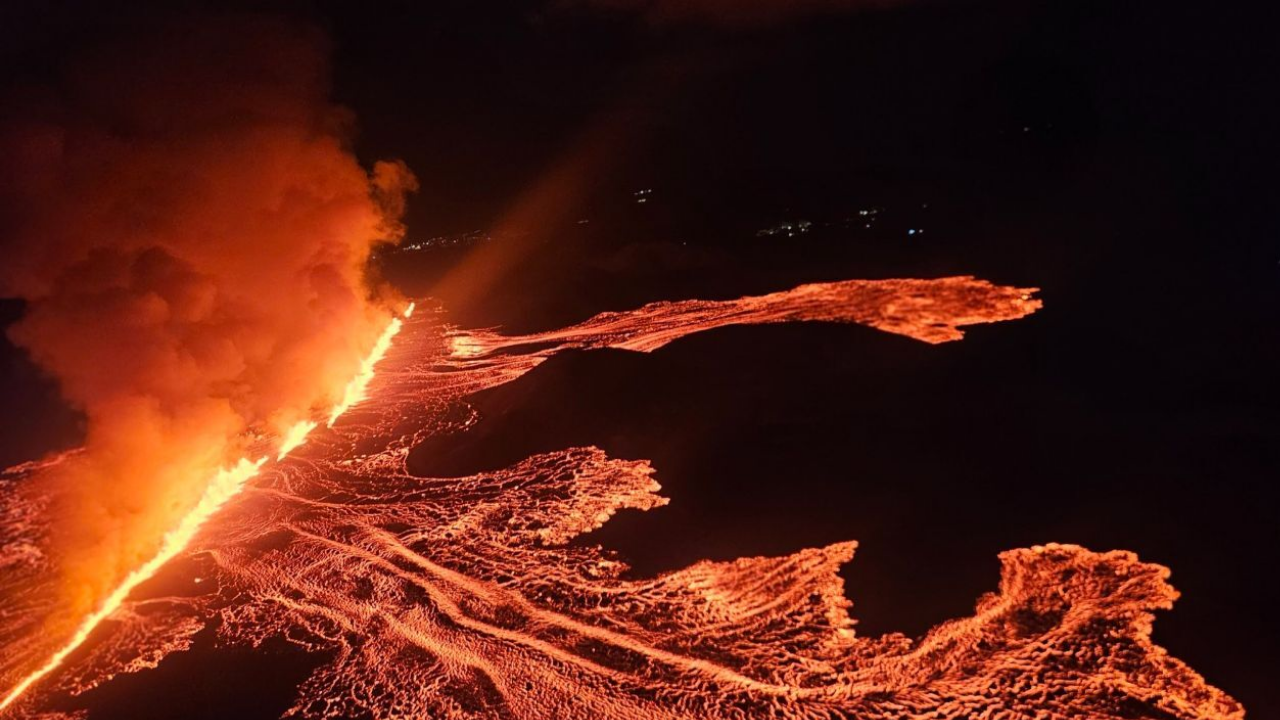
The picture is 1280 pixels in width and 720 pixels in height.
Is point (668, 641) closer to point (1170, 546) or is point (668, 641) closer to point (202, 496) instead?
point (1170, 546)

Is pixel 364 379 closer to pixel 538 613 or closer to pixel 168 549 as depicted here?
pixel 168 549

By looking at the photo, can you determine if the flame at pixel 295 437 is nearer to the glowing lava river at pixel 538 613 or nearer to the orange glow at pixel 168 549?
the glowing lava river at pixel 538 613

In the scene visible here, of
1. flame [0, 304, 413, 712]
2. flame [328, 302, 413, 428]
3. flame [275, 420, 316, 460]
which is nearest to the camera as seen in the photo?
flame [0, 304, 413, 712]

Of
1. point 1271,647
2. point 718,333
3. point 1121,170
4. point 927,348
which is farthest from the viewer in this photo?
point 1121,170

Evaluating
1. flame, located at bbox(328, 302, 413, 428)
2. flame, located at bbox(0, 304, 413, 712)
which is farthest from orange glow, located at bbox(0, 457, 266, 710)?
flame, located at bbox(328, 302, 413, 428)

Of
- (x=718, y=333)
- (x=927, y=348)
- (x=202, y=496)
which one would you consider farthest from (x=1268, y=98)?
(x=202, y=496)

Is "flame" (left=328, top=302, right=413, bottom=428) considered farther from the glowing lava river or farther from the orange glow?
the orange glow
